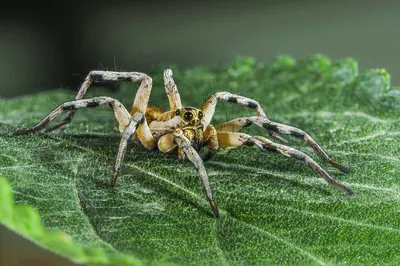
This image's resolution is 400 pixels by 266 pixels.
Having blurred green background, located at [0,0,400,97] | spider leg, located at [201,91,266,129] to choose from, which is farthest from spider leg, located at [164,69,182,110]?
blurred green background, located at [0,0,400,97]

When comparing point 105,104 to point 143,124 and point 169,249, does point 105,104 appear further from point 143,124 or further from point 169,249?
point 169,249

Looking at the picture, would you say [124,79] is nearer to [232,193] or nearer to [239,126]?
[239,126]

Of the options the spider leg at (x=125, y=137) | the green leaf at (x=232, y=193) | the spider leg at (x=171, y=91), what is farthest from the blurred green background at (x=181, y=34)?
the spider leg at (x=125, y=137)

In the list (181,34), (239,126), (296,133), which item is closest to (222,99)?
(239,126)

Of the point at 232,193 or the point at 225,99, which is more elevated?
the point at 225,99

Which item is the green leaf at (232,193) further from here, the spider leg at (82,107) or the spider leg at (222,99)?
the spider leg at (222,99)
